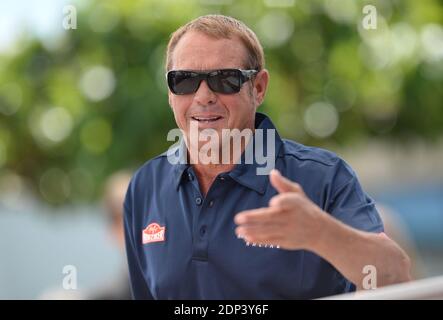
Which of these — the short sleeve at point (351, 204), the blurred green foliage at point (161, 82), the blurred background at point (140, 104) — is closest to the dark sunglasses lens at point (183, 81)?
the short sleeve at point (351, 204)

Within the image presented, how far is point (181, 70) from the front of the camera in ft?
3.58

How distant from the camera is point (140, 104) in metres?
4.01

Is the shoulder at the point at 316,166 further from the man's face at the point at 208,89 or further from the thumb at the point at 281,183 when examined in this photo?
the thumb at the point at 281,183

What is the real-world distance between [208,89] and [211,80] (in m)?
0.01

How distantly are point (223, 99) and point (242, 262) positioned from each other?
9.4 inches

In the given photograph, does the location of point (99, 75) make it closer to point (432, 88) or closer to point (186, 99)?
point (432, 88)

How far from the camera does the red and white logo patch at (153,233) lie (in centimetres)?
113

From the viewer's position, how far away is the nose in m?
1.08

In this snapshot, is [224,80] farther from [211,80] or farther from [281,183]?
[281,183]

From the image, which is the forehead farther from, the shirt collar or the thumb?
the thumb

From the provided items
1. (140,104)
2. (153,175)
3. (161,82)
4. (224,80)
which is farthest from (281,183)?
(140,104)
